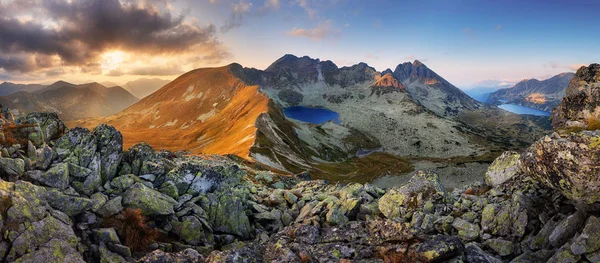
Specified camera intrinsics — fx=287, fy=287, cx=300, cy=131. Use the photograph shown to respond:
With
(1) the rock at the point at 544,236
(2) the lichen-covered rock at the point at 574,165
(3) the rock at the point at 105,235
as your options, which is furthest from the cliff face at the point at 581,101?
(3) the rock at the point at 105,235

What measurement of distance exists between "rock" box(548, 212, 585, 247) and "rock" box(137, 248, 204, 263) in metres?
17.9

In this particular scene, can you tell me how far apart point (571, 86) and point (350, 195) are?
19.1 metres

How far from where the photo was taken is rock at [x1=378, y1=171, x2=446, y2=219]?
22.0 metres

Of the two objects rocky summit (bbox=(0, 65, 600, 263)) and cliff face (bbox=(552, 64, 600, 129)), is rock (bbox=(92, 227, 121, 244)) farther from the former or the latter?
cliff face (bbox=(552, 64, 600, 129))

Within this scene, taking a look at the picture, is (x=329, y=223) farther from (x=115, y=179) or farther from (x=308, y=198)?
(x=115, y=179)

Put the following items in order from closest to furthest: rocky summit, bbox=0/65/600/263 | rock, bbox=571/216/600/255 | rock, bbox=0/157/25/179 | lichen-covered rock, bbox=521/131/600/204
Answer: rock, bbox=571/216/600/255
lichen-covered rock, bbox=521/131/600/204
rocky summit, bbox=0/65/600/263
rock, bbox=0/157/25/179

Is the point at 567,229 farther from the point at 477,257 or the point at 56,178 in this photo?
the point at 56,178

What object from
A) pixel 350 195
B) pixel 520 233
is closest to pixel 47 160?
pixel 350 195

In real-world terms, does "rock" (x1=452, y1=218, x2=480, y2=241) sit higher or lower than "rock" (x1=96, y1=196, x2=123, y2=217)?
lower

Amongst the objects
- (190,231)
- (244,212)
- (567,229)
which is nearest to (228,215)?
(244,212)

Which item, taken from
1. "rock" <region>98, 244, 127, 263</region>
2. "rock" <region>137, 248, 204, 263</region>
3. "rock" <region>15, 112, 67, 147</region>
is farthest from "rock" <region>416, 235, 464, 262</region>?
"rock" <region>15, 112, 67, 147</region>

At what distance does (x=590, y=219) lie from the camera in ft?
41.7

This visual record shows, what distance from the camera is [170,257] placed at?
49.4 ft

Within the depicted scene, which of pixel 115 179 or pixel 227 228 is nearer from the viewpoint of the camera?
pixel 115 179
